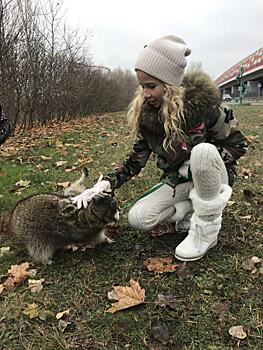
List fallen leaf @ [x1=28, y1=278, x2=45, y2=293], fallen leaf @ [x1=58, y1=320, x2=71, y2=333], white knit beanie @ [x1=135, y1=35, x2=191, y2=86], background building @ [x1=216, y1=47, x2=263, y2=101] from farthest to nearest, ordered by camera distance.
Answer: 1. background building @ [x1=216, y1=47, x2=263, y2=101]
2. white knit beanie @ [x1=135, y1=35, x2=191, y2=86]
3. fallen leaf @ [x1=28, y1=278, x2=45, y2=293]
4. fallen leaf @ [x1=58, y1=320, x2=71, y2=333]

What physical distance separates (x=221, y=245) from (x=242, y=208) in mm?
819

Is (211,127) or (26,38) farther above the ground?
(26,38)

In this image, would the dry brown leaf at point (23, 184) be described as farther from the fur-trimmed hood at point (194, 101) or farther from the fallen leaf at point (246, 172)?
the fallen leaf at point (246, 172)

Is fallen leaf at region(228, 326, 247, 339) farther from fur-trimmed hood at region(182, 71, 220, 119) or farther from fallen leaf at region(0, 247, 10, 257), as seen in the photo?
fallen leaf at region(0, 247, 10, 257)

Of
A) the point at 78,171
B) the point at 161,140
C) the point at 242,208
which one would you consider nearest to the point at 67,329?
the point at 161,140

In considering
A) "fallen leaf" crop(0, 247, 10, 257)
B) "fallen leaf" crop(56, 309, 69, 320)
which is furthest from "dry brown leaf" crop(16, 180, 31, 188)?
"fallen leaf" crop(56, 309, 69, 320)

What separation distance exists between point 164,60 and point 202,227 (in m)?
1.15

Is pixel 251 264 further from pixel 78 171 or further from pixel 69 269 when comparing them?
pixel 78 171

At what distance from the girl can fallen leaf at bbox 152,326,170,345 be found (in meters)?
0.70

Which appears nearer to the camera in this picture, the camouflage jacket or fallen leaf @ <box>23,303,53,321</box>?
fallen leaf @ <box>23,303,53,321</box>

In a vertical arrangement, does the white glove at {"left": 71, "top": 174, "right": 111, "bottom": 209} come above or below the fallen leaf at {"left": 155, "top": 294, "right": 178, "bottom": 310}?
above

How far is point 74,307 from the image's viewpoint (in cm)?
236

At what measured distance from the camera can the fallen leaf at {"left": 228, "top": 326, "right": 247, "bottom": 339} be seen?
2029 millimetres

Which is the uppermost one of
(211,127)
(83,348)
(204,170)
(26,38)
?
(26,38)
